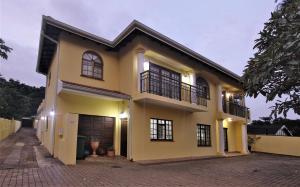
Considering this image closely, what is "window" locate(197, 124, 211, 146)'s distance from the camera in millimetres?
16344

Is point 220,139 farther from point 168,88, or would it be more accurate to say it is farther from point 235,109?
point 168,88

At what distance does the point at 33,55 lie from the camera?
138 feet

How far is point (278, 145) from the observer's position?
73.0 feet

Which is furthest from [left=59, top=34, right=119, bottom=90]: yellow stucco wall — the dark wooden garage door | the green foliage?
the green foliage

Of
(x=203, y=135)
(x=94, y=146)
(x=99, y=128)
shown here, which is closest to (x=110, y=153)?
(x=94, y=146)

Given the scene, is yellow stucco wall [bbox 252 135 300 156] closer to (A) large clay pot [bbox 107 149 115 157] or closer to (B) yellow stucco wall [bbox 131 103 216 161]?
(B) yellow stucco wall [bbox 131 103 216 161]

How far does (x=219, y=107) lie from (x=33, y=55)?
1426 inches

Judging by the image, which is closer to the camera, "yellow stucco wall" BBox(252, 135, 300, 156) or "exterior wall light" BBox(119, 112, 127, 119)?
"exterior wall light" BBox(119, 112, 127, 119)

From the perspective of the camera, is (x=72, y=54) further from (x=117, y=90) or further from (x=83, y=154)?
(x=83, y=154)

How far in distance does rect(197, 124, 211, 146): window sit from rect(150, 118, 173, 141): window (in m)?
3.05

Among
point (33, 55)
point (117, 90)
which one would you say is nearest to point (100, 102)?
point (117, 90)

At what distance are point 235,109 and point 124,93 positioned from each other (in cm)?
1114

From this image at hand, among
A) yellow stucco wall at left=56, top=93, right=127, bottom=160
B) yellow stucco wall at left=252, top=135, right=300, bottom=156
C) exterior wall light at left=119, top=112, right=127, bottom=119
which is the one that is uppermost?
yellow stucco wall at left=56, top=93, right=127, bottom=160

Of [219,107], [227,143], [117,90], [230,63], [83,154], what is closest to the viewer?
[83,154]
